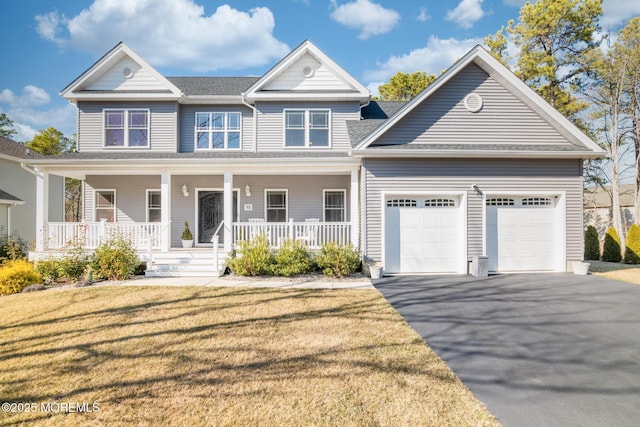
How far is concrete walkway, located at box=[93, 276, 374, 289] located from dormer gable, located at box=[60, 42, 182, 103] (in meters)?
7.47

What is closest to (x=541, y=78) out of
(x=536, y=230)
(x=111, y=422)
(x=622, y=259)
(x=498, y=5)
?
(x=498, y=5)

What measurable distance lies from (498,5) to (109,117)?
2360 centimetres

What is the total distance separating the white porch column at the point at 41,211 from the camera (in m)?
10.3

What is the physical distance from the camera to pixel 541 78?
65.5 ft

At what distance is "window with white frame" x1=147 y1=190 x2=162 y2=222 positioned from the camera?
13.2 m

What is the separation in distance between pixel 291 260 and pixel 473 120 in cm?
749

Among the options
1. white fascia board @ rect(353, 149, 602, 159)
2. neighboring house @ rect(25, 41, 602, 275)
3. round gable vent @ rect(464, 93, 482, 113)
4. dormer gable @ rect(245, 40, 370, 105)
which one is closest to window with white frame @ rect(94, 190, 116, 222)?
neighboring house @ rect(25, 41, 602, 275)

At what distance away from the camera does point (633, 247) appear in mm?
13086

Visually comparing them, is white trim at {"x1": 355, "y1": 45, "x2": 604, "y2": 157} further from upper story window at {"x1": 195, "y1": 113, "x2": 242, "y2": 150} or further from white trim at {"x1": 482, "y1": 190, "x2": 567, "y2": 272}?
upper story window at {"x1": 195, "y1": 113, "x2": 242, "y2": 150}

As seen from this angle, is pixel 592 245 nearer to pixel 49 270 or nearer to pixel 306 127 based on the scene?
pixel 306 127

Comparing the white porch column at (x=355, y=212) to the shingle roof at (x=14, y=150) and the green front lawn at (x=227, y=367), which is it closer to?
the green front lawn at (x=227, y=367)

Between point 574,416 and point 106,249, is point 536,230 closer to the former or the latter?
point 574,416

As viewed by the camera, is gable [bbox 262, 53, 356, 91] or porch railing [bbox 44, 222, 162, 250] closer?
porch railing [bbox 44, 222, 162, 250]

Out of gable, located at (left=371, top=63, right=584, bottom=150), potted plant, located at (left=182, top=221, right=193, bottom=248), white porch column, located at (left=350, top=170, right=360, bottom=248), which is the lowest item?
potted plant, located at (left=182, top=221, right=193, bottom=248)
